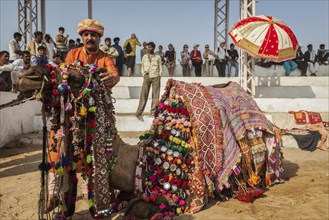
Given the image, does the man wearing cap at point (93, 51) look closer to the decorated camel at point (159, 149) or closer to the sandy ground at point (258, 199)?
the decorated camel at point (159, 149)

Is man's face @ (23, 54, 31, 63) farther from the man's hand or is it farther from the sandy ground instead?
the man's hand

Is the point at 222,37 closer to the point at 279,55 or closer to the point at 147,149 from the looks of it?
the point at 279,55

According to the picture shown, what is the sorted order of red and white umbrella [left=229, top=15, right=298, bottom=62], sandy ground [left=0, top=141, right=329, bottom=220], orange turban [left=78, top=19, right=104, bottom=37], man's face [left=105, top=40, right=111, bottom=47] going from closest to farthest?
1. orange turban [left=78, top=19, right=104, bottom=37]
2. sandy ground [left=0, top=141, right=329, bottom=220]
3. red and white umbrella [left=229, top=15, right=298, bottom=62]
4. man's face [left=105, top=40, right=111, bottom=47]

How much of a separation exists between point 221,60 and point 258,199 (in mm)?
12397

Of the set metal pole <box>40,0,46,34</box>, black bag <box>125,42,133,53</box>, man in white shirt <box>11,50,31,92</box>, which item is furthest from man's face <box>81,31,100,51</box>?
metal pole <box>40,0,46,34</box>

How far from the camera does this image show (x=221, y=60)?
16328 mm

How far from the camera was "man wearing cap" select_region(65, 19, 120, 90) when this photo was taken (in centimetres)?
350

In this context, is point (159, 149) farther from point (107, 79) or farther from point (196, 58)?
point (196, 58)

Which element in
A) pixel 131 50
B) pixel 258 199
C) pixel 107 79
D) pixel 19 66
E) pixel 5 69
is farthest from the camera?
pixel 131 50

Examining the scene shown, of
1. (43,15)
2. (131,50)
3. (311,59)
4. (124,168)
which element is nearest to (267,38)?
(124,168)

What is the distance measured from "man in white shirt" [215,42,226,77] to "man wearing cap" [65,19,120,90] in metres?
12.9

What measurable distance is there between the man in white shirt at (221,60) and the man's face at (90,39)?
42.8 feet

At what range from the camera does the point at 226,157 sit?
14.6 ft

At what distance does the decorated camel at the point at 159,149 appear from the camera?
2.98m
